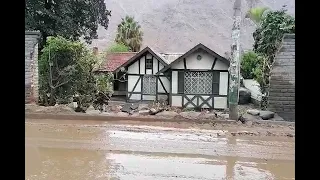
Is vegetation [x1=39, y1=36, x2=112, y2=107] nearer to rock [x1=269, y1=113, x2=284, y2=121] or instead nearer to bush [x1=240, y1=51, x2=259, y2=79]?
rock [x1=269, y1=113, x2=284, y2=121]

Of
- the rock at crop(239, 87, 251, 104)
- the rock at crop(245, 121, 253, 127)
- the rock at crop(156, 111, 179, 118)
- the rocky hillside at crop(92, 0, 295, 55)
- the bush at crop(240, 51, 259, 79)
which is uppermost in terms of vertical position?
the rocky hillside at crop(92, 0, 295, 55)

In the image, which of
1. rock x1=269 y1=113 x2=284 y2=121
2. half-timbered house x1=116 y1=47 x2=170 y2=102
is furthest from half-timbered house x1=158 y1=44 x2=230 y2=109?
rock x1=269 y1=113 x2=284 y2=121

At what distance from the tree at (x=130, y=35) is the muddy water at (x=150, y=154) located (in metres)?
21.7

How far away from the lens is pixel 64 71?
14094mm

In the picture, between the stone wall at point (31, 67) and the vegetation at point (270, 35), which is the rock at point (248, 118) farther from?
the stone wall at point (31, 67)

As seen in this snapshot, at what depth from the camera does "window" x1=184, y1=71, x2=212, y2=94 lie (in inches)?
616

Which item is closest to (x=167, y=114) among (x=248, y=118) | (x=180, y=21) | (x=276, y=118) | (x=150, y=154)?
(x=248, y=118)

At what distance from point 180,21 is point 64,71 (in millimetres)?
46936

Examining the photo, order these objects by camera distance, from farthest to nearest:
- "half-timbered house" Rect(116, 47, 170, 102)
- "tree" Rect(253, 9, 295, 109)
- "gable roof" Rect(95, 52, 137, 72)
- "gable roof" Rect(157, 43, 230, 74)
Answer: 1. "gable roof" Rect(95, 52, 137, 72)
2. "half-timbered house" Rect(116, 47, 170, 102)
3. "gable roof" Rect(157, 43, 230, 74)
4. "tree" Rect(253, 9, 295, 109)

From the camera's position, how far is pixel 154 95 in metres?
17.2

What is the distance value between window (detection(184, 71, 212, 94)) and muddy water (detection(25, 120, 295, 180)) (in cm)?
496

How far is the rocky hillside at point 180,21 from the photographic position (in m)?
54.0
